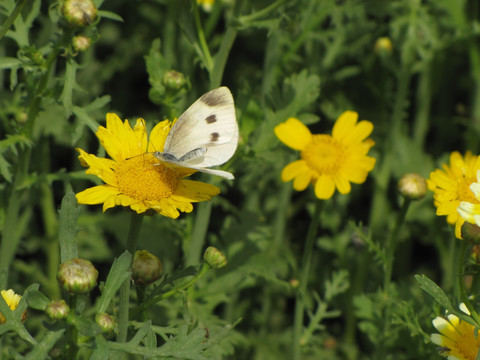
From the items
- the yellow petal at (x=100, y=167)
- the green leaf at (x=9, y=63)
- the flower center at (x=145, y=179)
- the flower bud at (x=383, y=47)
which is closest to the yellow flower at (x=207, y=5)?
the flower bud at (x=383, y=47)

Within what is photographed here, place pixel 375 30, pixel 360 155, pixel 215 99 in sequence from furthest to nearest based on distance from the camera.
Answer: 1. pixel 375 30
2. pixel 360 155
3. pixel 215 99

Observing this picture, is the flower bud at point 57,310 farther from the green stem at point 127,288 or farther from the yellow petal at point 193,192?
the yellow petal at point 193,192

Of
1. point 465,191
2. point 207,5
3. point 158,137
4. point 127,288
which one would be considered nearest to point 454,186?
point 465,191

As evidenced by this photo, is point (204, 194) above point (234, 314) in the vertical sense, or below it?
above

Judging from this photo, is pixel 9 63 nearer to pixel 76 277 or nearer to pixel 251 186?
pixel 76 277

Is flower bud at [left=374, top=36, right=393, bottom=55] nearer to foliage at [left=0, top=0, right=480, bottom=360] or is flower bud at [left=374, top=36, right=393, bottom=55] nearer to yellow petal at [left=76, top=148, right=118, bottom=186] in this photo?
foliage at [left=0, top=0, right=480, bottom=360]

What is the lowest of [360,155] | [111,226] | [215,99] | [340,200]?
[111,226]

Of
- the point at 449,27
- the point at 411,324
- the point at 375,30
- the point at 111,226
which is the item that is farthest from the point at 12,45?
the point at 411,324

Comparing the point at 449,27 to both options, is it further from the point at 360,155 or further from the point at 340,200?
the point at 360,155
